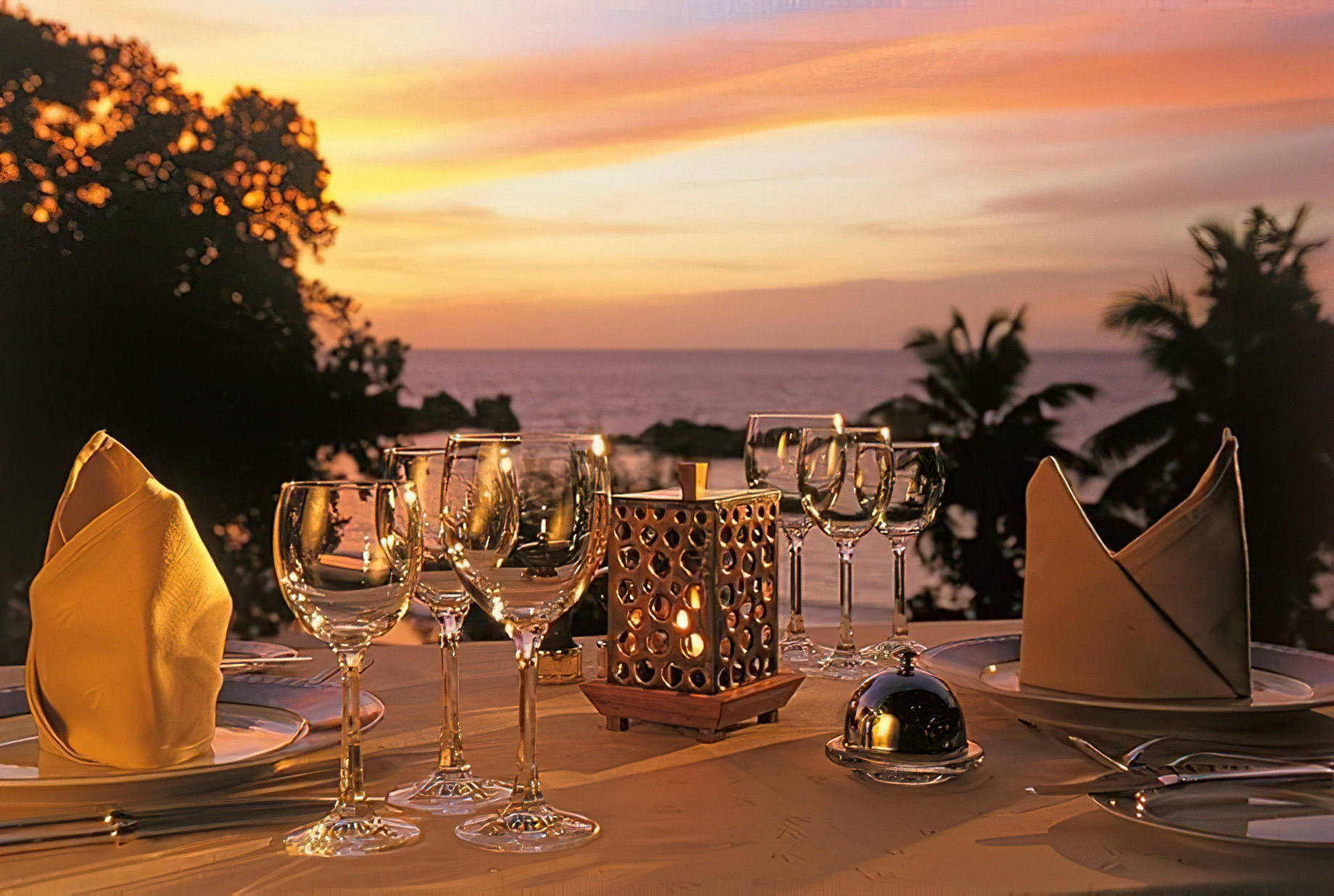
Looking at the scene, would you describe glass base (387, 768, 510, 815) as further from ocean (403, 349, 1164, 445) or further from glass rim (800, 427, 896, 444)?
ocean (403, 349, 1164, 445)

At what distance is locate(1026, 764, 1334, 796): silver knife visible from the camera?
3.04 feet

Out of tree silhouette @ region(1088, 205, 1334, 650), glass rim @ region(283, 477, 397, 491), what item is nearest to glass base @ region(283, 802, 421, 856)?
glass rim @ region(283, 477, 397, 491)

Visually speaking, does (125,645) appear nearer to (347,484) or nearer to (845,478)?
(347,484)

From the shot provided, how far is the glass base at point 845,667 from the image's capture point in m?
1.43

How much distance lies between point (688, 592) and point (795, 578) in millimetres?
422

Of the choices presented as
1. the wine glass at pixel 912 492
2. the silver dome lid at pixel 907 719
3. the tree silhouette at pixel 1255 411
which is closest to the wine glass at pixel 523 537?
the silver dome lid at pixel 907 719

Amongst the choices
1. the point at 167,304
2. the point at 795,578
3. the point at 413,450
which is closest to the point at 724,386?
the point at 167,304

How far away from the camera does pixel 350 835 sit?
34.2 inches

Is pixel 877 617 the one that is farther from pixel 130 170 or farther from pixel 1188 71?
pixel 130 170

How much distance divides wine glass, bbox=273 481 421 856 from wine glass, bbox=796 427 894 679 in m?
0.62

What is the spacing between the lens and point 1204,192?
437 inches

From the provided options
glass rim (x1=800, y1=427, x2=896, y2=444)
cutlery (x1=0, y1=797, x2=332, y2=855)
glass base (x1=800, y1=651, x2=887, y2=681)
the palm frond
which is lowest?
cutlery (x1=0, y1=797, x2=332, y2=855)

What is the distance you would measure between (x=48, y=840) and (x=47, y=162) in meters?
8.90

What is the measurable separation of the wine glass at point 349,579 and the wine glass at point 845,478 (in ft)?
2.03
